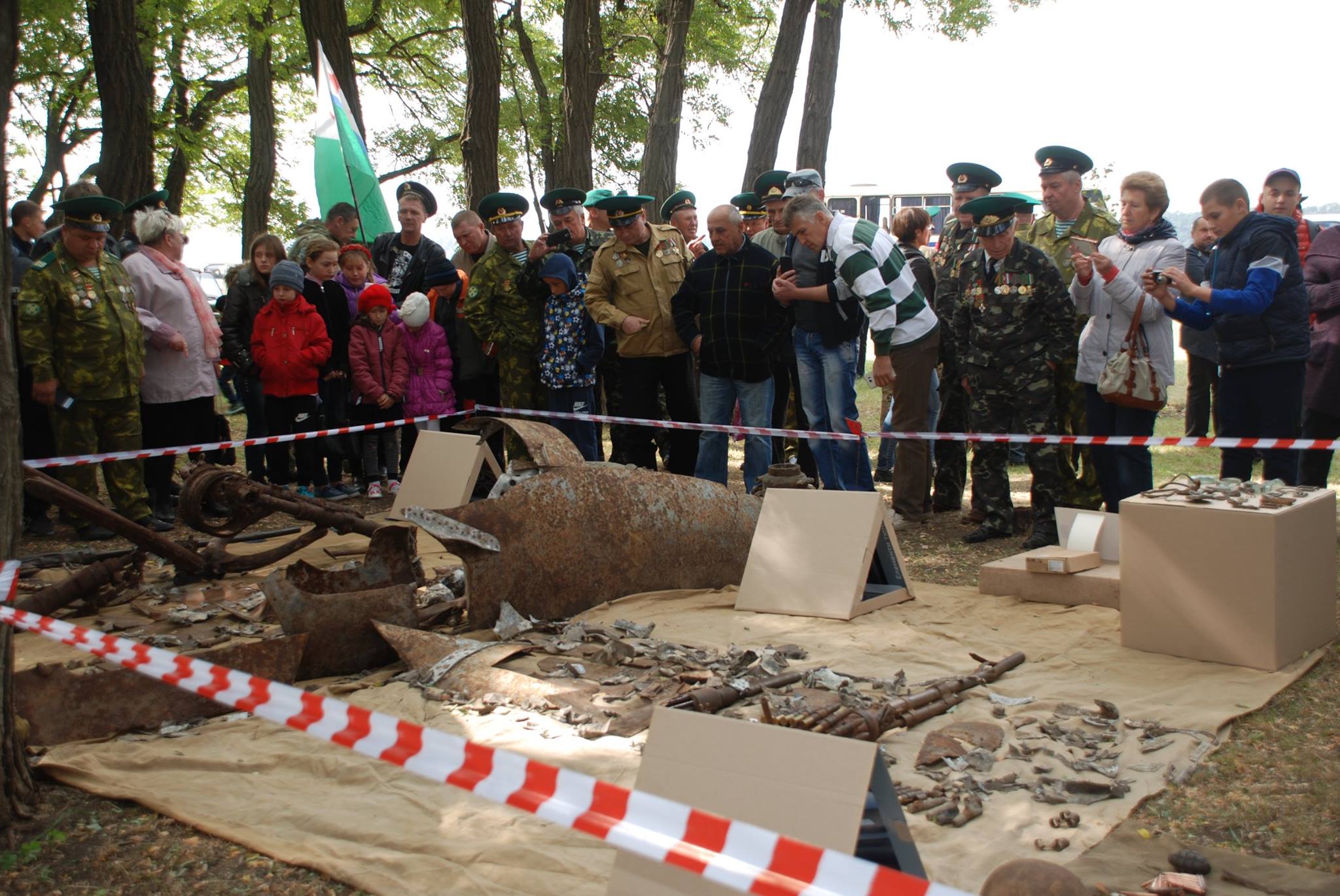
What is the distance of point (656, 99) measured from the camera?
15.3 m

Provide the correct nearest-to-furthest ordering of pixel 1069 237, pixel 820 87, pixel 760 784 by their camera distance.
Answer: pixel 760 784
pixel 1069 237
pixel 820 87

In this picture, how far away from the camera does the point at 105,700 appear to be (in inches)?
153

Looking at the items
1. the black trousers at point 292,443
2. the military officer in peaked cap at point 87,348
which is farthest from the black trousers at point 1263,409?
the military officer in peaked cap at point 87,348

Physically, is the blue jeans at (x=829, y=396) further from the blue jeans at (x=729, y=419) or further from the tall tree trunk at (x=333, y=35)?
the tall tree trunk at (x=333, y=35)

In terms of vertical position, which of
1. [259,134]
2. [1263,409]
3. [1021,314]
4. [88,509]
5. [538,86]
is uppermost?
[538,86]

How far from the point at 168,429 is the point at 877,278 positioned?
493cm

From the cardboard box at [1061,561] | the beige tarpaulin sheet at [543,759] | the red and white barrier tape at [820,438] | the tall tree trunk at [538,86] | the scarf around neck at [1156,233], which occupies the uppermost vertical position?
the tall tree trunk at [538,86]

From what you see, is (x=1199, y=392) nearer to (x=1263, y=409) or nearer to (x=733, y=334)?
(x=1263, y=409)

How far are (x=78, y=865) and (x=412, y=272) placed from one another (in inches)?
255

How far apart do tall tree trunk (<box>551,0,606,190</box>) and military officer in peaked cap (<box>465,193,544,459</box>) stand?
5974mm

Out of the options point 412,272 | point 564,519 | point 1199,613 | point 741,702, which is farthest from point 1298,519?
point 412,272

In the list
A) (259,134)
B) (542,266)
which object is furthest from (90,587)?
(259,134)

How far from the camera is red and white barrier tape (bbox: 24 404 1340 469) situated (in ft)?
17.7

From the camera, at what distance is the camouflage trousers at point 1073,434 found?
6.94 meters
